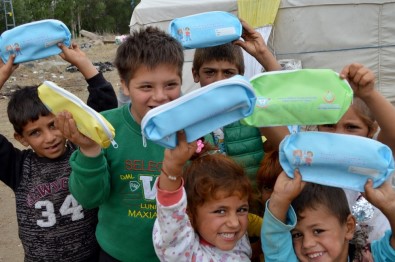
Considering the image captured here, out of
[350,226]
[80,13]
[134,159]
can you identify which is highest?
[134,159]

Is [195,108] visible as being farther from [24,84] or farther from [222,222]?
[24,84]

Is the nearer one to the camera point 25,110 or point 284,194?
point 284,194

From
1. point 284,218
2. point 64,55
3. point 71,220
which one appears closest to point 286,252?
point 284,218

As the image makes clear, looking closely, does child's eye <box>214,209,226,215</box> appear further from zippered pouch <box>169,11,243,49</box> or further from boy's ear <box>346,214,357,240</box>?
→ zippered pouch <box>169,11,243,49</box>

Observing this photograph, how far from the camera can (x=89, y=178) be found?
1566 mm

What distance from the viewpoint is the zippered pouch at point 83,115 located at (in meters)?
1.40

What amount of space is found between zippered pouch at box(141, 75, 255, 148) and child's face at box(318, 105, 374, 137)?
734 mm

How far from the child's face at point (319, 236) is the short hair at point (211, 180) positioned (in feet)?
0.75

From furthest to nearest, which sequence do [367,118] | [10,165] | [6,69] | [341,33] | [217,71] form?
[341,33] < [217,71] < [10,165] < [6,69] < [367,118]

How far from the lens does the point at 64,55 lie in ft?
6.75

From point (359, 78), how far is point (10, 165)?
59.4 inches

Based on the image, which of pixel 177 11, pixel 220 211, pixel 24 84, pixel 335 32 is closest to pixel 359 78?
pixel 220 211

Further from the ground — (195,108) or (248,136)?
(195,108)

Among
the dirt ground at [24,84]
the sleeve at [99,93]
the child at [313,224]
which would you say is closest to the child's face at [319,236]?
the child at [313,224]
